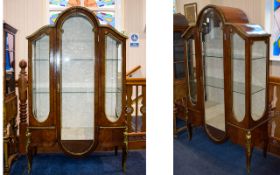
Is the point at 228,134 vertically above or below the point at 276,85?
below

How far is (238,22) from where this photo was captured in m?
1.18

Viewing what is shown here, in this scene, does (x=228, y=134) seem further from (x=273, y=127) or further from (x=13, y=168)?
(x=13, y=168)

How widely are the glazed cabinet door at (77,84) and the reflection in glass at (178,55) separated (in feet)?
2.09

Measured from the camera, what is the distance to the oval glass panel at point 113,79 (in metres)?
1.73

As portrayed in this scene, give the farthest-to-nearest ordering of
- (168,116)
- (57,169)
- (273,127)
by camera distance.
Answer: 1. (57,169)
2. (273,127)
3. (168,116)

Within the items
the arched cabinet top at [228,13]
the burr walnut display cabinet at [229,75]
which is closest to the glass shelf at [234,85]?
the burr walnut display cabinet at [229,75]

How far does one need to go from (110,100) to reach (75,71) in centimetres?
26

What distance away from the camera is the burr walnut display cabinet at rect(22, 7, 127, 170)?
1649mm

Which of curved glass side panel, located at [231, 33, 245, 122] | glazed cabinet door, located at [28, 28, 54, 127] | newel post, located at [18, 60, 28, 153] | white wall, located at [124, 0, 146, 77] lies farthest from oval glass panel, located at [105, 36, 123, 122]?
curved glass side panel, located at [231, 33, 245, 122]

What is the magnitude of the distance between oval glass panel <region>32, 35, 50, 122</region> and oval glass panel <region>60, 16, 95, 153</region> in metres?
0.09

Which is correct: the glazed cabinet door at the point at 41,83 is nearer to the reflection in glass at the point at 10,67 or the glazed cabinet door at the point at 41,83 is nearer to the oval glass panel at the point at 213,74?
the reflection in glass at the point at 10,67

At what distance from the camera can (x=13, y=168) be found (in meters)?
1.35

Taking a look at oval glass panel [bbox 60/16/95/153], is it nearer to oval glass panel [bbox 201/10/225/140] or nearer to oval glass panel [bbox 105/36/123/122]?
oval glass panel [bbox 105/36/123/122]

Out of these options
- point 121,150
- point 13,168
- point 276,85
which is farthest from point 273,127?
point 13,168
